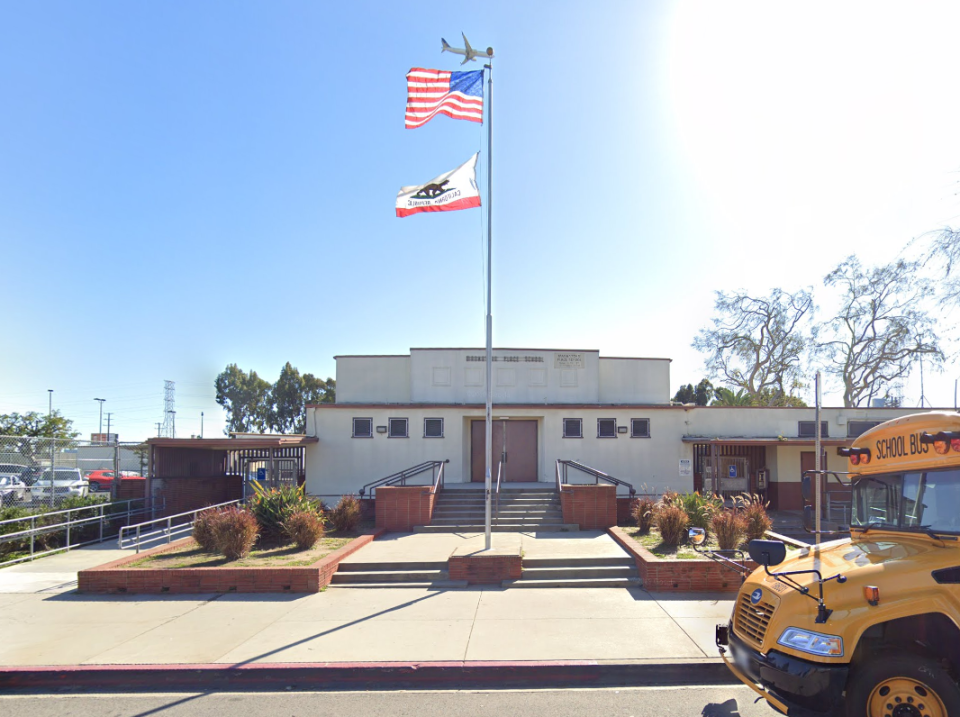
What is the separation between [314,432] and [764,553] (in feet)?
54.4

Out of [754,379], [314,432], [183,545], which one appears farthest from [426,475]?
[754,379]

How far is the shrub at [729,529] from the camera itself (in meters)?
10.9

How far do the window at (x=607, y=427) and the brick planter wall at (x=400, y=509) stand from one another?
7573 mm

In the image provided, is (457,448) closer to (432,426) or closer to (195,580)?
(432,426)

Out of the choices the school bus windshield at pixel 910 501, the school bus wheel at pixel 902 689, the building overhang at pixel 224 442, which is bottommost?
the school bus wheel at pixel 902 689

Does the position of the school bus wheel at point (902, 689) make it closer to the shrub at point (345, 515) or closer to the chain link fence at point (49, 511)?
the shrub at point (345, 515)

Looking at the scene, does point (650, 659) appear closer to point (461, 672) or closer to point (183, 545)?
point (461, 672)

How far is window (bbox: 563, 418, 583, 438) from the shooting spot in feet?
65.7

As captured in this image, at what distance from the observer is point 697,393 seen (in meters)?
51.4

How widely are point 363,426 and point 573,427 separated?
22.5ft

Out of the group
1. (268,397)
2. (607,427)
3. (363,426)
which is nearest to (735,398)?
(607,427)

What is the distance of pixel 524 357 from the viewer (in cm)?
2100

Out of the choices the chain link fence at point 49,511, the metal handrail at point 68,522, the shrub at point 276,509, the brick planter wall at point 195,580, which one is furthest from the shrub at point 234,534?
the chain link fence at point 49,511

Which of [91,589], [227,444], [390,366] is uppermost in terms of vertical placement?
[390,366]
